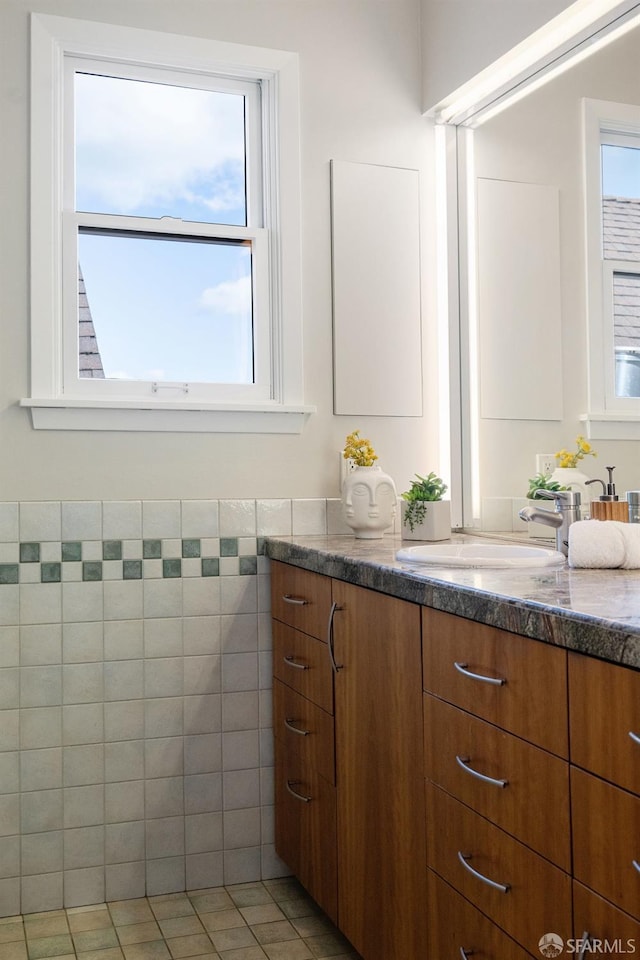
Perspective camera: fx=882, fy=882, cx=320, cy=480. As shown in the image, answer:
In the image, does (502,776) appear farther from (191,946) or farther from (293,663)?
(191,946)

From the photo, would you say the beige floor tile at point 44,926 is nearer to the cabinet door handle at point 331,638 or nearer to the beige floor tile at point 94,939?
the beige floor tile at point 94,939

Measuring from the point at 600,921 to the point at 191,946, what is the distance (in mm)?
1427

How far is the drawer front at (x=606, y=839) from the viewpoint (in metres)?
1.00

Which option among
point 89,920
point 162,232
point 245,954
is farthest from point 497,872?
point 162,232

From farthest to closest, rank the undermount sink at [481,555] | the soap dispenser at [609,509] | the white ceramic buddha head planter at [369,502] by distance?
the white ceramic buddha head planter at [369,502] < the soap dispenser at [609,509] < the undermount sink at [481,555]

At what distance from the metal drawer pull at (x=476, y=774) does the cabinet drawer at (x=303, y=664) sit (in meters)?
0.68

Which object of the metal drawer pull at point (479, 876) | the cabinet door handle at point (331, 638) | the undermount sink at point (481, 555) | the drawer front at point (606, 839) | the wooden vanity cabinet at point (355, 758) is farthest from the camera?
the cabinet door handle at point (331, 638)

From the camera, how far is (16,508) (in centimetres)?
240

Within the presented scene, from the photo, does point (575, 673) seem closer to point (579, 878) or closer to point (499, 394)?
point (579, 878)

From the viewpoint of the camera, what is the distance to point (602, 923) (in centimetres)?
106

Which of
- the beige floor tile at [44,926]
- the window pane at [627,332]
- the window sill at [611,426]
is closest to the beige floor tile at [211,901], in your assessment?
the beige floor tile at [44,926]

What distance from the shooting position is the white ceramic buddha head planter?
252cm

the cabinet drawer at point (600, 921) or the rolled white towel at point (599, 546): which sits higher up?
the rolled white towel at point (599, 546)

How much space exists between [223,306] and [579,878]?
1.99 m
